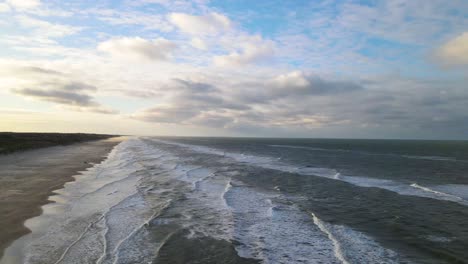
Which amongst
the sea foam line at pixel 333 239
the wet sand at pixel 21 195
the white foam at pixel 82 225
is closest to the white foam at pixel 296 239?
the sea foam line at pixel 333 239

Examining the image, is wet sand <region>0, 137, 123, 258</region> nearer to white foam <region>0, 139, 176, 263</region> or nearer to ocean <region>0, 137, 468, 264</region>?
white foam <region>0, 139, 176, 263</region>

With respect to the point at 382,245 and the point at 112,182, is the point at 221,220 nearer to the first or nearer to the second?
the point at 382,245

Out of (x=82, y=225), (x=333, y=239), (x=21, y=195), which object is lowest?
(x=333, y=239)

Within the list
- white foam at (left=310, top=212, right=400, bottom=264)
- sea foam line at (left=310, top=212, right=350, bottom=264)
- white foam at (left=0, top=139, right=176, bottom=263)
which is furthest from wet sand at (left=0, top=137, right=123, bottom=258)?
white foam at (left=310, top=212, right=400, bottom=264)

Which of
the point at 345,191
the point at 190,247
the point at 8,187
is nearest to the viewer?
the point at 190,247

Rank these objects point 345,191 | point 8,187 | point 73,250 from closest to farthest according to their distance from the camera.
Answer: point 73,250, point 8,187, point 345,191

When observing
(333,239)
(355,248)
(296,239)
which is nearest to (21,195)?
(296,239)

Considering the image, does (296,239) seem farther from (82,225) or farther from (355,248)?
(82,225)

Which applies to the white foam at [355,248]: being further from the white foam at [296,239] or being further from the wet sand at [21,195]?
the wet sand at [21,195]

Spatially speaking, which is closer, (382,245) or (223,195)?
(382,245)

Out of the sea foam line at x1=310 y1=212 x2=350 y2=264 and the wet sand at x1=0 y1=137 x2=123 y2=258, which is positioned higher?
the wet sand at x1=0 y1=137 x2=123 y2=258

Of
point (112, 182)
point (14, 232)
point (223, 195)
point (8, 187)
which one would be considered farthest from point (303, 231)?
point (8, 187)
